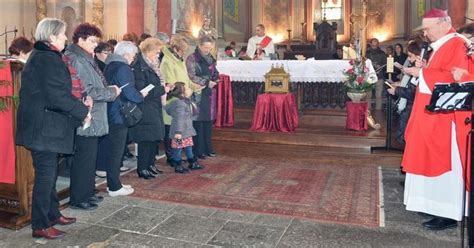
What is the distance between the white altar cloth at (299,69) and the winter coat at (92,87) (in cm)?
477

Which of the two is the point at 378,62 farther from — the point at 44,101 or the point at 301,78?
the point at 44,101

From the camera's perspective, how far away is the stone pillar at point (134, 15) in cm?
1085

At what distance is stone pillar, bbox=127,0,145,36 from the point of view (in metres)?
10.9

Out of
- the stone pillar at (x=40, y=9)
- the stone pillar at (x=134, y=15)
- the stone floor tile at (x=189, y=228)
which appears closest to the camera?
the stone floor tile at (x=189, y=228)

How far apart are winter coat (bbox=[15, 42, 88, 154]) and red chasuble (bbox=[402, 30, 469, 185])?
2.82 metres

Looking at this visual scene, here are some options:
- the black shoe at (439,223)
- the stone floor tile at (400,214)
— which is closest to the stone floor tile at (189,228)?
the stone floor tile at (400,214)

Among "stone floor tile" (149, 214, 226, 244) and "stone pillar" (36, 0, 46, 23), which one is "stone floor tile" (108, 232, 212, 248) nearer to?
"stone floor tile" (149, 214, 226, 244)

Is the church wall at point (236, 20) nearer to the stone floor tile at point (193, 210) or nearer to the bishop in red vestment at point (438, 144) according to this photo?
the stone floor tile at point (193, 210)

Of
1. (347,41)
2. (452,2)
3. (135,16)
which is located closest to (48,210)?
(135,16)

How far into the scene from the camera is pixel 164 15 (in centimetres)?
1120

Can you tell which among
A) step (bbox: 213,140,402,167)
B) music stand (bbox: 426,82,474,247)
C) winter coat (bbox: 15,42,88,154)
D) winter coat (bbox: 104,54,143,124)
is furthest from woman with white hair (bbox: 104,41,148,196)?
music stand (bbox: 426,82,474,247)

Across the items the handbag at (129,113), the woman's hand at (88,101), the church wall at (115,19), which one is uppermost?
the church wall at (115,19)

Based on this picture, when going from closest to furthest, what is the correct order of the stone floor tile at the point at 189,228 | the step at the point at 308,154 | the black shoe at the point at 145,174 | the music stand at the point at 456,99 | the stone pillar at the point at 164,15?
the music stand at the point at 456,99, the stone floor tile at the point at 189,228, the black shoe at the point at 145,174, the step at the point at 308,154, the stone pillar at the point at 164,15

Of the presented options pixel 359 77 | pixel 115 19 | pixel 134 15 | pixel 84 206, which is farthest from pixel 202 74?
pixel 115 19
